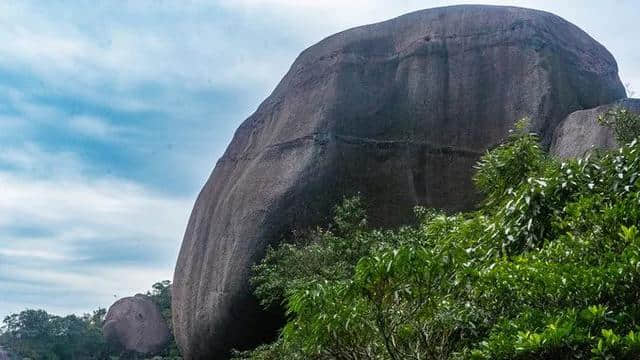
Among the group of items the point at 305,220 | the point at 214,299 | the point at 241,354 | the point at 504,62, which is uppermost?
the point at 504,62

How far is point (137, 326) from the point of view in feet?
77.3

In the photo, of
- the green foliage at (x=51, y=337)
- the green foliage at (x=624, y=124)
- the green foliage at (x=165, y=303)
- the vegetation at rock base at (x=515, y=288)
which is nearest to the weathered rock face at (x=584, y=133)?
the green foliage at (x=624, y=124)

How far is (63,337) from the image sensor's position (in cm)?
2514

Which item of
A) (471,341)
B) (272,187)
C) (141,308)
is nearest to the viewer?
(471,341)

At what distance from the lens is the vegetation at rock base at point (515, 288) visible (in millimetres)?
3467

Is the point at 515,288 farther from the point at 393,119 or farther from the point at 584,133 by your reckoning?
the point at 393,119

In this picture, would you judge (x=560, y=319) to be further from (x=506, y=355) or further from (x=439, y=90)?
(x=439, y=90)

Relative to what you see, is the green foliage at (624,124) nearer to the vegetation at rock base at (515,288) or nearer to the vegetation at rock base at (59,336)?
the vegetation at rock base at (515,288)

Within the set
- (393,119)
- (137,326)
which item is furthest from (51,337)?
(393,119)

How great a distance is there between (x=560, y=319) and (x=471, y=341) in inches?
47.8

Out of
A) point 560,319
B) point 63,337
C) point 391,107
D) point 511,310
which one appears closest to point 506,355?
point 560,319

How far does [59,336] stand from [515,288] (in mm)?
24203

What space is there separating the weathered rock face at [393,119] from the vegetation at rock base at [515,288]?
571 centimetres

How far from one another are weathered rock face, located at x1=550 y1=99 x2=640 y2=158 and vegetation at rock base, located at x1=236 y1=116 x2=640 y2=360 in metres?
4.34
